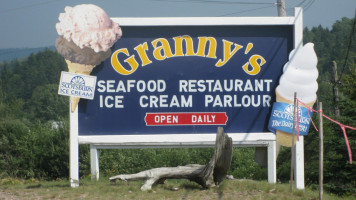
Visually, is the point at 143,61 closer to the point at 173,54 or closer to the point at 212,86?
the point at 173,54

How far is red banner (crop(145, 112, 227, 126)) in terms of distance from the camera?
12695mm

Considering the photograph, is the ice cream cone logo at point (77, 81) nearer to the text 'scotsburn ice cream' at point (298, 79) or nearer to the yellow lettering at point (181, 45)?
the yellow lettering at point (181, 45)

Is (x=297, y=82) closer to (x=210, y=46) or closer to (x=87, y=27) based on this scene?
(x=210, y=46)

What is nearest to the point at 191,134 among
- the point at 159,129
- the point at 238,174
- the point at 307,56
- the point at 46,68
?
the point at 159,129

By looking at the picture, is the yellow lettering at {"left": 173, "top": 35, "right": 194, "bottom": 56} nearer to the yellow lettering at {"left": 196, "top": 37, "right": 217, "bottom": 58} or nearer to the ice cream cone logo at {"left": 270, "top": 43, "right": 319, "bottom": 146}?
the yellow lettering at {"left": 196, "top": 37, "right": 217, "bottom": 58}

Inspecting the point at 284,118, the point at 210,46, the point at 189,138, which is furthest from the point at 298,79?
the point at 189,138

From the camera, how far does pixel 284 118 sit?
41.5 ft

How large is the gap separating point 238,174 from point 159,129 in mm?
10082

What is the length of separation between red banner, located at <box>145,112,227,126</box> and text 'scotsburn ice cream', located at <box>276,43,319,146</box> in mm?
1264

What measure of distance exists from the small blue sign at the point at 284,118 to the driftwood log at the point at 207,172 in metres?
1.65

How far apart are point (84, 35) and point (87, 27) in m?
0.18

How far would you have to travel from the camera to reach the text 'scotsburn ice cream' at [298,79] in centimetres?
1262

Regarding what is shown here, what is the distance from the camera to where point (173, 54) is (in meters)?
12.8

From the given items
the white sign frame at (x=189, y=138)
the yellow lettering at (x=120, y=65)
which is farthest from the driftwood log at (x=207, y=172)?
the yellow lettering at (x=120, y=65)
